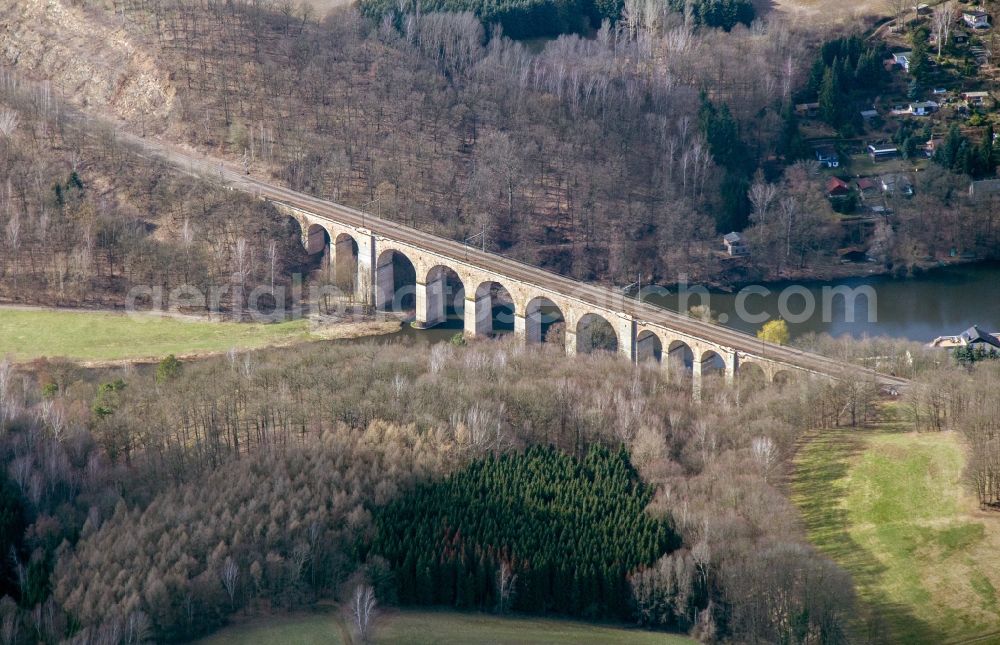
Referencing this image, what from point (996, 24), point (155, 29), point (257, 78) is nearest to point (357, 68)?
point (257, 78)

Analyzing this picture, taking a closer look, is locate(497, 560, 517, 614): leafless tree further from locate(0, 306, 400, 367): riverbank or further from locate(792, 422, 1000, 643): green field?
locate(0, 306, 400, 367): riverbank

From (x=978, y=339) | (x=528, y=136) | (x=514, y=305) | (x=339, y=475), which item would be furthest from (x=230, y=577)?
(x=528, y=136)

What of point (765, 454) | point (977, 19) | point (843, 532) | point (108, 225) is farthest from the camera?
point (977, 19)

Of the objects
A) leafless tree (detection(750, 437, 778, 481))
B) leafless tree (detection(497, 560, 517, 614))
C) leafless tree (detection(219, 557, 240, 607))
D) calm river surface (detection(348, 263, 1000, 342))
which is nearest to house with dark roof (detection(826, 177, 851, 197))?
calm river surface (detection(348, 263, 1000, 342))

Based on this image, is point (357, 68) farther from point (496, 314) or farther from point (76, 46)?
point (496, 314)

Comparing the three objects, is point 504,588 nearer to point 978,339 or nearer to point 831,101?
point 978,339

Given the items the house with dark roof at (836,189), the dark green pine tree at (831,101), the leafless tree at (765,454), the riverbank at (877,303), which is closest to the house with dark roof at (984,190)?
the riverbank at (877,303)

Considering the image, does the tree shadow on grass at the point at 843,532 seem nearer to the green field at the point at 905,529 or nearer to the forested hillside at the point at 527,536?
the green field at the point at 905,529

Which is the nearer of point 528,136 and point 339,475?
point 339,475
